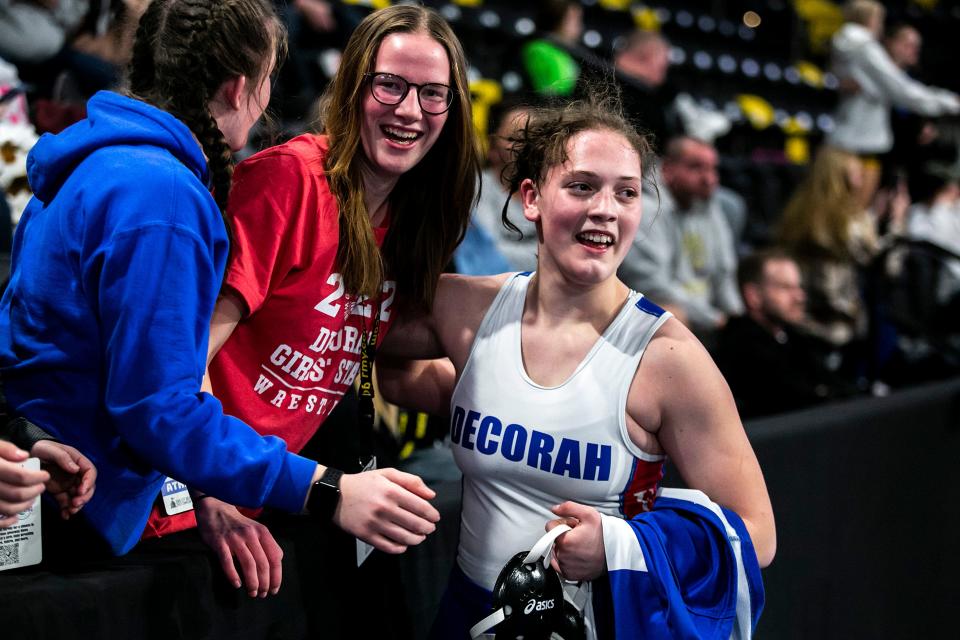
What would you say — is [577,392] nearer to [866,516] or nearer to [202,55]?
[202,55]

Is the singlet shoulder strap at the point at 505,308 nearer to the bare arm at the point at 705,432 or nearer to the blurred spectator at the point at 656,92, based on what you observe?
the bare arm at the point at 705,432

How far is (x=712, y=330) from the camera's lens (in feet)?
14.5

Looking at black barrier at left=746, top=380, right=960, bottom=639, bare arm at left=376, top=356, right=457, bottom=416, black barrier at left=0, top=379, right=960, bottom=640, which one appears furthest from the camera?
black barrier at left=746, top=380, right=960, bottom=639

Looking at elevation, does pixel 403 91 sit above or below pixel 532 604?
above

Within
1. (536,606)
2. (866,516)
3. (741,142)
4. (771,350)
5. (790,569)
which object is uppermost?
(536,606)

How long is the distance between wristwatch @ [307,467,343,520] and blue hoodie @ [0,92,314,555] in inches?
0.8

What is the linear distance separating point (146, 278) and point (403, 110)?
58 centimetres

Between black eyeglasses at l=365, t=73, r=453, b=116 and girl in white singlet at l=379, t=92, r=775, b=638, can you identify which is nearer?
girl in white singlet at l=379, t=92, r=775, b=638

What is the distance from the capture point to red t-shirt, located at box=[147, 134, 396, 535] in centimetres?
161

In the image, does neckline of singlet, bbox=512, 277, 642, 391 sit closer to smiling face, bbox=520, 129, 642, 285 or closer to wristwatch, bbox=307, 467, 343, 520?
smiling face, bbox=520, 129, 642, 285

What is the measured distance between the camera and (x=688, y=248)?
4.98 metres

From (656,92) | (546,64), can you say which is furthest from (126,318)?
(656,92)

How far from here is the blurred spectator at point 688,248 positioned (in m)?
4.43

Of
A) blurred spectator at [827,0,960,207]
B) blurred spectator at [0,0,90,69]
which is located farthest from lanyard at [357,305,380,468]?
blurred spectator at [827,0,960,207]
